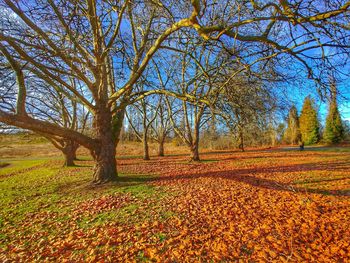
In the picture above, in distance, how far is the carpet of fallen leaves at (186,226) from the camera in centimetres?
298

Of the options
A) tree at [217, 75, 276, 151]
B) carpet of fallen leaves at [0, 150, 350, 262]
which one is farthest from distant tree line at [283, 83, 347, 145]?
carpet of fallen leaves at [0, 150, 350, 262]

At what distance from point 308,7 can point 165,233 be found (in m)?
5.26

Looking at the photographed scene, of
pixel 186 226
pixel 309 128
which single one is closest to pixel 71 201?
pixel 186 226

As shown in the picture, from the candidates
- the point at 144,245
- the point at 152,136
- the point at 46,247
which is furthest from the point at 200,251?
the point at 152,136

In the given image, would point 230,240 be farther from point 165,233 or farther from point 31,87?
point 31,87

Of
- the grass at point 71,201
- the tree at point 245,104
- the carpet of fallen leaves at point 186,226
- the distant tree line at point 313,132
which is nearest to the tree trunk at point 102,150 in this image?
the grass at point 71,201

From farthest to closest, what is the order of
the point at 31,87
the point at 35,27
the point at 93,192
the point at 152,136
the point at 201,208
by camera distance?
the point at 152,136 < the point at 31,87 < the point at 93,192 < the point at 35,27 < the point at 201,208

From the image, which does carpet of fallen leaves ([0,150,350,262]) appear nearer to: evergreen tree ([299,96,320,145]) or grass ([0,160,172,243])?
grass ([0,160,172,243])

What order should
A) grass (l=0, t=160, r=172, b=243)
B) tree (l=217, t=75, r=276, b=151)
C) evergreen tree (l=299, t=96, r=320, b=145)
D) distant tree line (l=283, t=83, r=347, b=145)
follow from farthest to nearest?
evergreen tree (l=299, t=96, r=320, b=145) < distant tree line (l=283, t=83, r=347, b=145) < tree (l=217, t=75, r=276, b=151) < grass (l=0, t=160, r=172, b=243)

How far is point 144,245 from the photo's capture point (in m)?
3.19

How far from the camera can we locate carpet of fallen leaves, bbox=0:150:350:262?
298 centimetres

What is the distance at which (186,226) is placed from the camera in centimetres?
381

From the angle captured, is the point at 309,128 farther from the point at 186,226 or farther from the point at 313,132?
the point at 186,226

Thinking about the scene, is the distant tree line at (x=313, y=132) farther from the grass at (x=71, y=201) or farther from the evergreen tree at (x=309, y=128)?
the grass at (x=71, y=201)
